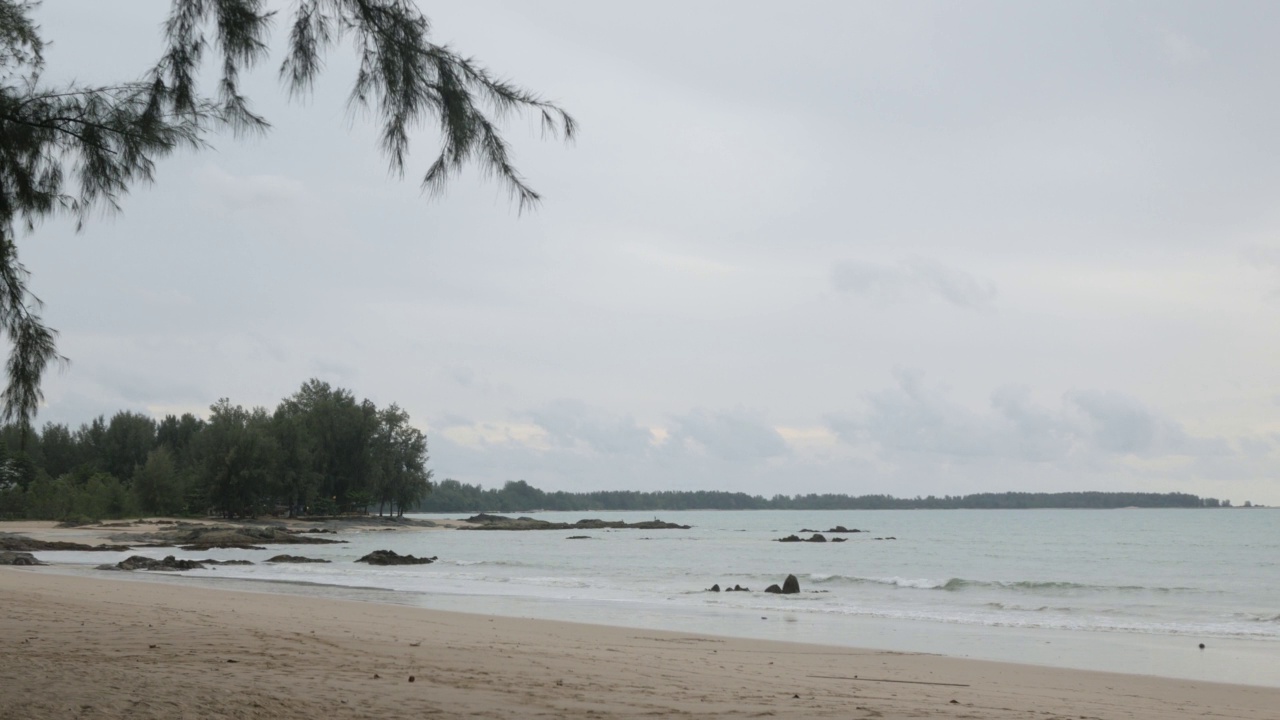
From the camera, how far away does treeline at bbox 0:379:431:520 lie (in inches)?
2936

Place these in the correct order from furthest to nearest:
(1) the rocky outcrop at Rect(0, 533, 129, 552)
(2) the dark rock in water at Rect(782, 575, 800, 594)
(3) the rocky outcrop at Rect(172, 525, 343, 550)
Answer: (3) the rocky outcrop at Rect(172, 525, 343, 550) → (1) the rocky outcrop at Rect(0, 533, 129, 552) → (2) the dark rock in water at Rect(782, 575, 800, 594)

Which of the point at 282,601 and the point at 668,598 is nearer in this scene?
the point at 282,601

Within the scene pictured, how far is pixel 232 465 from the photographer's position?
259 ft

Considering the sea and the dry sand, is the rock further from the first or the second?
the dry sand

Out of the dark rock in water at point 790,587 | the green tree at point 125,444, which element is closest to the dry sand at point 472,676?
the dark rock in water at point 790,587

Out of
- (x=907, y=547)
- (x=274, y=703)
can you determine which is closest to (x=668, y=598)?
(x=274, y=703)

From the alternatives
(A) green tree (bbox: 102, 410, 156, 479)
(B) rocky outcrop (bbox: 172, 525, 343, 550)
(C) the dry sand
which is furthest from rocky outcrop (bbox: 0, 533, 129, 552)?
(A) green tree (bbox: 102, 410, 156, 479)

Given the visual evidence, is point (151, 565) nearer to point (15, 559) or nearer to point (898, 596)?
point (15, 559)

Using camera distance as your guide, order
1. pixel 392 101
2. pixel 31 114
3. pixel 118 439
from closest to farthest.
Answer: pixel 392 101 → pixel 31 114 → pixel 118 439

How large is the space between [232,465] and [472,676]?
77479mm

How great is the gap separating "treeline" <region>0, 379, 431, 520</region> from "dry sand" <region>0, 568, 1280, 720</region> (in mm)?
66235

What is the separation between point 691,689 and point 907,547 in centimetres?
5589

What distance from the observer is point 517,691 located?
7844 millimetres

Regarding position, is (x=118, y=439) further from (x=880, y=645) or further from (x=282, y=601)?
(x=880, y=645)
